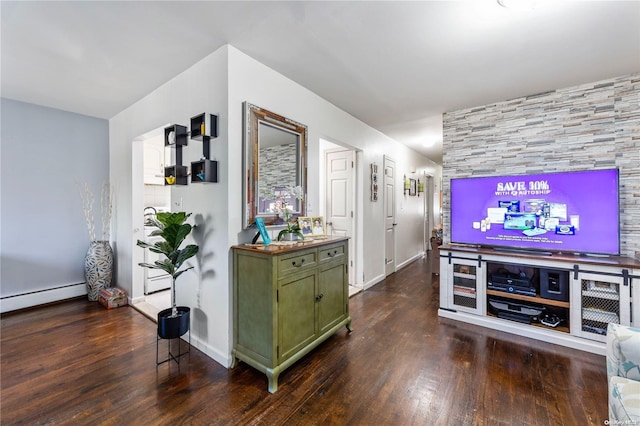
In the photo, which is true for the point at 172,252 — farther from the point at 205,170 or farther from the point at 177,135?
the point at 177,135

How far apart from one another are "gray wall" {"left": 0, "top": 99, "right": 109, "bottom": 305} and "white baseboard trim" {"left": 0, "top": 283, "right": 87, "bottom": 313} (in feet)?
0.15

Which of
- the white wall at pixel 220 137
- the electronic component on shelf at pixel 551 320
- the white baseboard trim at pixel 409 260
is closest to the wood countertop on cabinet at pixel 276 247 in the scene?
the white wall at pixel 220 137

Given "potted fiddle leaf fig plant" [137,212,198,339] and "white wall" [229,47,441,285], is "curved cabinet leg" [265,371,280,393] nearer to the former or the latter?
"potted fiddle leaf fig plant" [137,212,198,339]

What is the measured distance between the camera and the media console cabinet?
7.48ft

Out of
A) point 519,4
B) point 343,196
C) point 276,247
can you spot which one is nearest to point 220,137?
point 276,247

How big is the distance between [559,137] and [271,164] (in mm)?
3037

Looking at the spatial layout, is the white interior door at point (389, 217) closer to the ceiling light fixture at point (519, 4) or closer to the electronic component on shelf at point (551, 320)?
the electronic component on shelf at point (551, 320)

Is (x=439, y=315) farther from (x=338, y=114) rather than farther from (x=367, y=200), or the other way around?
(x=338, y=114)

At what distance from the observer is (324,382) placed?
1936mm

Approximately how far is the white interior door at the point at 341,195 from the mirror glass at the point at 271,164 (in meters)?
1.44

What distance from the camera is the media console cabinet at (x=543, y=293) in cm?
228

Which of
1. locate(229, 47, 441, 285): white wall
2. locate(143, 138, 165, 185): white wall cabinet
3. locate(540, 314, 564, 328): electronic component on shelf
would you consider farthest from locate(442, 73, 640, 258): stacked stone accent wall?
locate(143, 138, 165, 185): white wall cabinet

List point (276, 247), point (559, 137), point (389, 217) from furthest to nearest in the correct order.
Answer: point (389, 217)
point (559, 137)
point (276, 247)

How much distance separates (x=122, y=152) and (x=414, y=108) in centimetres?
387
